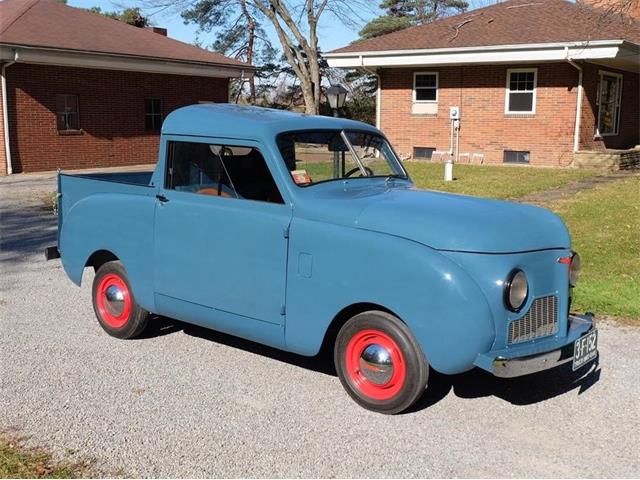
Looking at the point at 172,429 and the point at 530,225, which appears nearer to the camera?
the point at 172,429

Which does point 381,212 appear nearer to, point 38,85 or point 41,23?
point 38,85

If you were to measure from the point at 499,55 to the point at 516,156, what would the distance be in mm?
3153

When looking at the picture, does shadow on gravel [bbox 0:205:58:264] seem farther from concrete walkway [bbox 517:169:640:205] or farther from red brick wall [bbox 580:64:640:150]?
red brick wall [bbox 580:64:640:150]

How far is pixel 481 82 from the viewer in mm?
22531

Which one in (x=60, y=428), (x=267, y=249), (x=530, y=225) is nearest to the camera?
(x=60, y=428)

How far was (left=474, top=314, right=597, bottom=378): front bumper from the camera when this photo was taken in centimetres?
393

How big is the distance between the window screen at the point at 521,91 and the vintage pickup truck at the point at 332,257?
1750 cm

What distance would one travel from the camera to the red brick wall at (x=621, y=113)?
835 inches

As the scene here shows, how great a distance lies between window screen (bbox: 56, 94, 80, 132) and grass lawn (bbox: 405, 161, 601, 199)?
10159 millimetres

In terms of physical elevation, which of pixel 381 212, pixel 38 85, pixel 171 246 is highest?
pixel 38 85

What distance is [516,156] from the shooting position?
22266 mm

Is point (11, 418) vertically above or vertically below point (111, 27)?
below

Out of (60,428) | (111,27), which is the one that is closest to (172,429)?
(60,428)

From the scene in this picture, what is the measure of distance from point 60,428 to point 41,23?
2062cm
